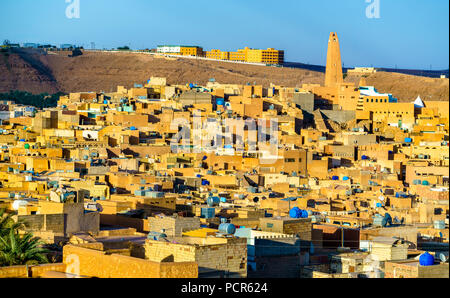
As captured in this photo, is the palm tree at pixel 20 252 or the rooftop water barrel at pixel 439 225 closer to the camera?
the palm tree at pixel 20 252

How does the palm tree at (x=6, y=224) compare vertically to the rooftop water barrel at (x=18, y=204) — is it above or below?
below

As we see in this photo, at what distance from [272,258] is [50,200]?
466 centimetres

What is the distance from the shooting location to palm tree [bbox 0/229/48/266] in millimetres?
12117

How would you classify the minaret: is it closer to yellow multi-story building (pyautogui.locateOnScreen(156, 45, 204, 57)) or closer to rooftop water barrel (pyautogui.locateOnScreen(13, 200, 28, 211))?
yellow multi-story building (pyautogui.locateOnScreen(156, 45, 204, 57))

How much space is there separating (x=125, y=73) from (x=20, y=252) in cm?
6464

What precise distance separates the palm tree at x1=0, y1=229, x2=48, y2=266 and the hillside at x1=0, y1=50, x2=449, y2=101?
5689 cm

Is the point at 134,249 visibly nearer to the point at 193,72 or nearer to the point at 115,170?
the point at 115,170

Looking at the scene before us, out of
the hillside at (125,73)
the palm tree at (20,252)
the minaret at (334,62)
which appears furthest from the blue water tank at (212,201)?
the hillside at (125,73)

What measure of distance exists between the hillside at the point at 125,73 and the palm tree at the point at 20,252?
187 feet

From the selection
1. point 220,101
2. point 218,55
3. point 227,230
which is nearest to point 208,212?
point 227,230

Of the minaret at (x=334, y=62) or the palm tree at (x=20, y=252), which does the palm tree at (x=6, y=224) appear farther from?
the minaret at (x=334, y=62)

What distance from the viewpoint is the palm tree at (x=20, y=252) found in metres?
12.1

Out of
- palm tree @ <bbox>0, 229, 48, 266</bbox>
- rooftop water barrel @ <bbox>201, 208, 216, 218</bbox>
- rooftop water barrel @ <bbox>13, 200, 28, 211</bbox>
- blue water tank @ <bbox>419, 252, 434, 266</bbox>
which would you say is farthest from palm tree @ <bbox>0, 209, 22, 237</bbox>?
blue water tank @ <bbox>419, 252, 434, 266</bbox>

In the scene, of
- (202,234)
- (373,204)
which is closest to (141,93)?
(373,204)
